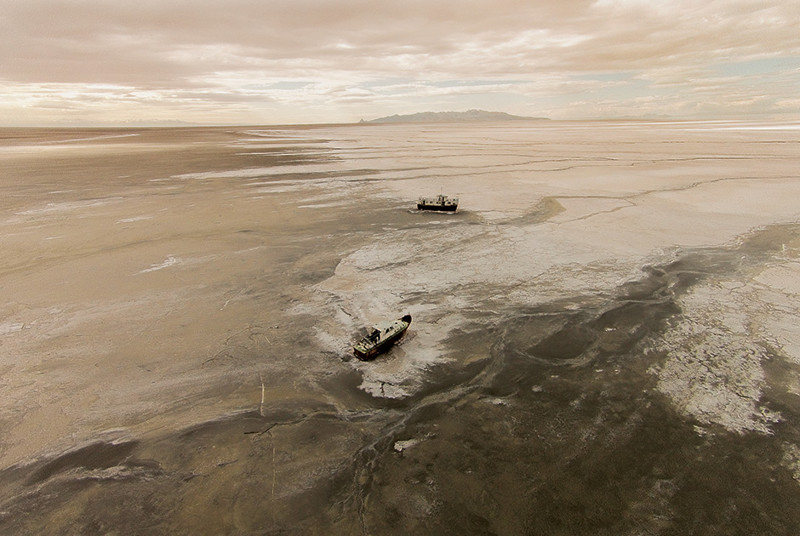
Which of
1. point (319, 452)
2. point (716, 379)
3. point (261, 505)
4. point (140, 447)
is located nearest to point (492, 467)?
point (319, 452)

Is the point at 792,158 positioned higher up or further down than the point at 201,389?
higher up

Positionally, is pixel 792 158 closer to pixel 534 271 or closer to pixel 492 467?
pixel 534 271

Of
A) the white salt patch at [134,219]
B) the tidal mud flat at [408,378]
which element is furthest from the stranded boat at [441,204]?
the white salt patch at [134,219]

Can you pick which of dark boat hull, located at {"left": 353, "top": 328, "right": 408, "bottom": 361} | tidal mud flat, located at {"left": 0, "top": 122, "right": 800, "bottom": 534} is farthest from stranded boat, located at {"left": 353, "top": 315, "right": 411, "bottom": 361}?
tidal mud flat, located at {"left": 0, "top": 122, "right": 800, "bottom": 534}

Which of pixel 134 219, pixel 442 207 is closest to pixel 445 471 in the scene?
pixel 442 207

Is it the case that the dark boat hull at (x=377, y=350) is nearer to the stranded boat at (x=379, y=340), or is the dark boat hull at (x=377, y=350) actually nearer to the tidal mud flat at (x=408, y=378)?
the stranded boat at (x=379, y=340)

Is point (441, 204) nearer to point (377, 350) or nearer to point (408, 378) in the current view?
point (377, 350)
